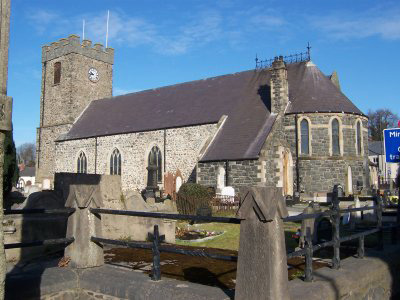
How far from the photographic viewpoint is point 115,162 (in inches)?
1227

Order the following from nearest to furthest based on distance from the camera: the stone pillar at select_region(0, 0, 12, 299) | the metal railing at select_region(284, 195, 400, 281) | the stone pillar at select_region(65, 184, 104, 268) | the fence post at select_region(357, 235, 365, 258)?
the stone pillar at select_region(0, 0, 12, 299) < the metal railing at select_region(284, 195, 400, 281) < the stone pillar at select_region(65, 184, 104, 268) < the fence post at select_region(357, 235, 365, 258)

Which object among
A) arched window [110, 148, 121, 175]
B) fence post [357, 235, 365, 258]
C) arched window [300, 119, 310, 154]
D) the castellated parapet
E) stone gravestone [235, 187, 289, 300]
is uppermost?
the castellated parapet

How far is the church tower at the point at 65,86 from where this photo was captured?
3809 cm

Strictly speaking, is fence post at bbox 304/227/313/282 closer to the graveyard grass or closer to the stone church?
the graveyard grass

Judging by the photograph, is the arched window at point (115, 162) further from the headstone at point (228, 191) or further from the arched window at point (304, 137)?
the arched window at point (304, 137)

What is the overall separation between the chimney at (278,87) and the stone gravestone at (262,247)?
846 inches

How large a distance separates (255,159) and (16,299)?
18.7 meters

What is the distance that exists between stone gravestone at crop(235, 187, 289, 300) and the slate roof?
18.5 m

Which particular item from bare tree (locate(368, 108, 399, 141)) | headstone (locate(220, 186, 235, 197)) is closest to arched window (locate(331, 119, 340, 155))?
headstone (locate(220, 186, 235, 197))

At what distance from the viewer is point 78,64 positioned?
3878 centimetres

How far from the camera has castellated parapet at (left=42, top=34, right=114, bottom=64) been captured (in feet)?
127

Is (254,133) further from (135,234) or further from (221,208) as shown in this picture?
(135,234)

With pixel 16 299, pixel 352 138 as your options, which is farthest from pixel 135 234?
pixel 352 138

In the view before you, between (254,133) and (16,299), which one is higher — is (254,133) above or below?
above
